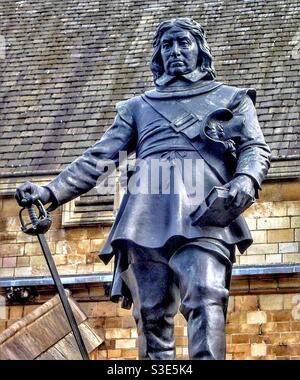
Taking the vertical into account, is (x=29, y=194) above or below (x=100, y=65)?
below

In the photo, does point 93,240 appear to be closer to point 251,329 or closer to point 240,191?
point 251,329

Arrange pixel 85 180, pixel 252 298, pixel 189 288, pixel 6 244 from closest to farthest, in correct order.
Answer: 1. pixel 189 288
2. pixel 85 180
3. pixel 252 298
4. pixel 6 244

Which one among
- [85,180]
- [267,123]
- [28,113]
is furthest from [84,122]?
[85,180]

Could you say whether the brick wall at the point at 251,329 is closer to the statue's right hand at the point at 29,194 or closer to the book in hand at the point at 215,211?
the statue's right hand at the point at 29,194

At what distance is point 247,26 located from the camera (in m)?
24.1

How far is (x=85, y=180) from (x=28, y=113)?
49.8ft

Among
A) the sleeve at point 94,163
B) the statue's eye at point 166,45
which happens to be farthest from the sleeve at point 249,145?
the sleeve at point 94,163

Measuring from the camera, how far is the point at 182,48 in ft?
27.8

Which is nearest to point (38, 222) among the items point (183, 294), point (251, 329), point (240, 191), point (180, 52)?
point (183, 294)

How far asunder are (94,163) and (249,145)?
2.65 feet

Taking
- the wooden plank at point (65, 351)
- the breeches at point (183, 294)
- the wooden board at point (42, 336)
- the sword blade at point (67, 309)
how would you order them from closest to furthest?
the breeches at point (183, 294), the sword blade at point (67, 309), the wooden plank at point (65, 351), the wooden board at point (42, 336)

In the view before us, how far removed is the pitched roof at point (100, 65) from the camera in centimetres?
2239

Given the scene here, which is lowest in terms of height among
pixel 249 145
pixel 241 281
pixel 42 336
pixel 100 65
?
pixel 249 145
